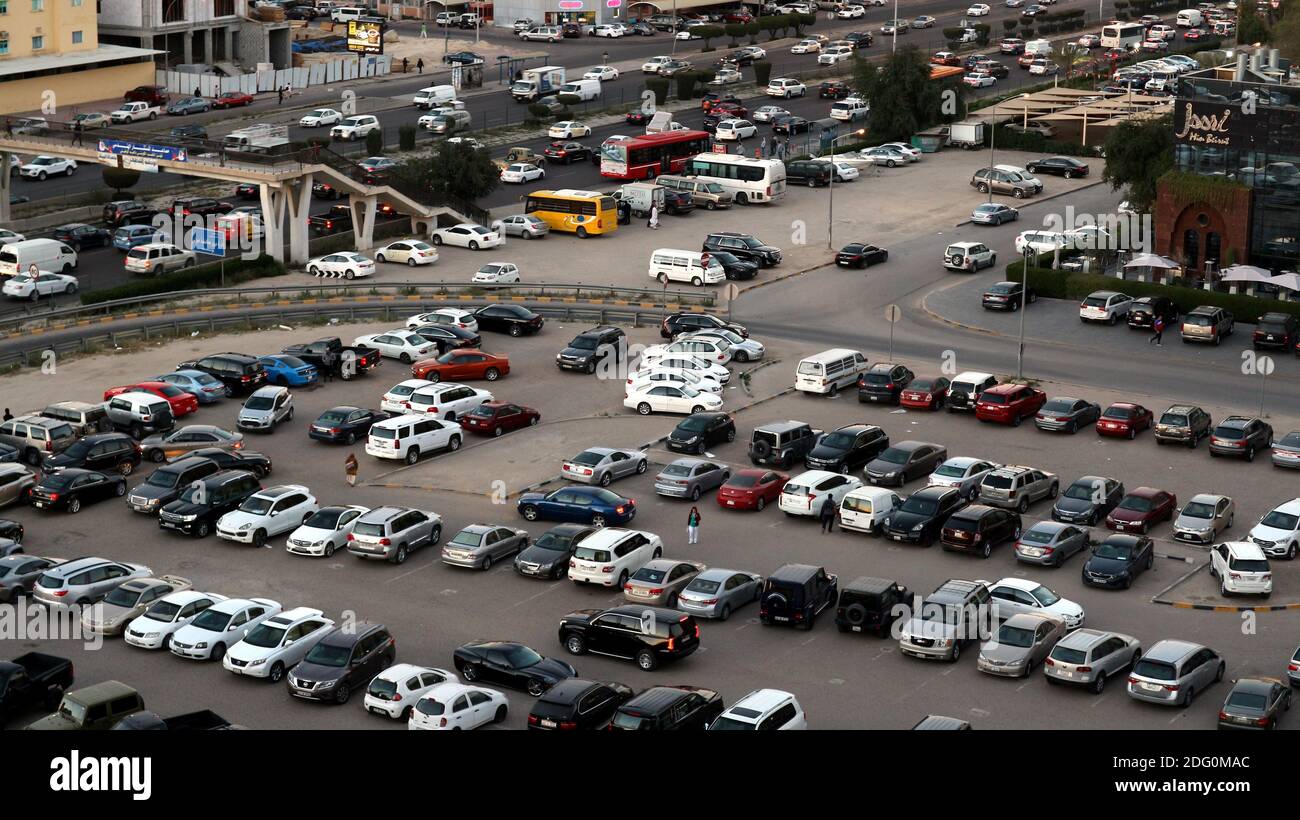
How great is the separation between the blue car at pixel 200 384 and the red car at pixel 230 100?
55.5m

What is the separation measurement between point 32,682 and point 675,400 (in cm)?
2557

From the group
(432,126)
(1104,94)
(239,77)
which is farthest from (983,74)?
(239,77)

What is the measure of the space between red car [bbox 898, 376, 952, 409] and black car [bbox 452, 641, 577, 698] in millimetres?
22376

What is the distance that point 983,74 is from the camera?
121062 millimetres

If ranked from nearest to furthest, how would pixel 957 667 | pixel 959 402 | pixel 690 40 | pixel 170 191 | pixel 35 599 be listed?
pixel 957 667
pixel 35 599
pixel 959 402
pixel 170 191
pixel 690 40

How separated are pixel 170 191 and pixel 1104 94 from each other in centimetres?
5242

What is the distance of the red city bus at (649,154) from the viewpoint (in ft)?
297

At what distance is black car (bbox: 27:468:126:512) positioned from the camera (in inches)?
1863

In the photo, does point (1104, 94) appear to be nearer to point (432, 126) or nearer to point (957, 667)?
point (432, 126)

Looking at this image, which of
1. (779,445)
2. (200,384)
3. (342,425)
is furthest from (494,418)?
(200,384)

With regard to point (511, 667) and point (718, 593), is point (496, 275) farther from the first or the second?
point (511, 667)

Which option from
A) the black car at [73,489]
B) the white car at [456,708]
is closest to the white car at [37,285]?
the black car at [73,489]

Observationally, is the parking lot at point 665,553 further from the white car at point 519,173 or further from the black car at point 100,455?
the white car at point 519,173

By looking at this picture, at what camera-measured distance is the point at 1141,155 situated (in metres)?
78.5
